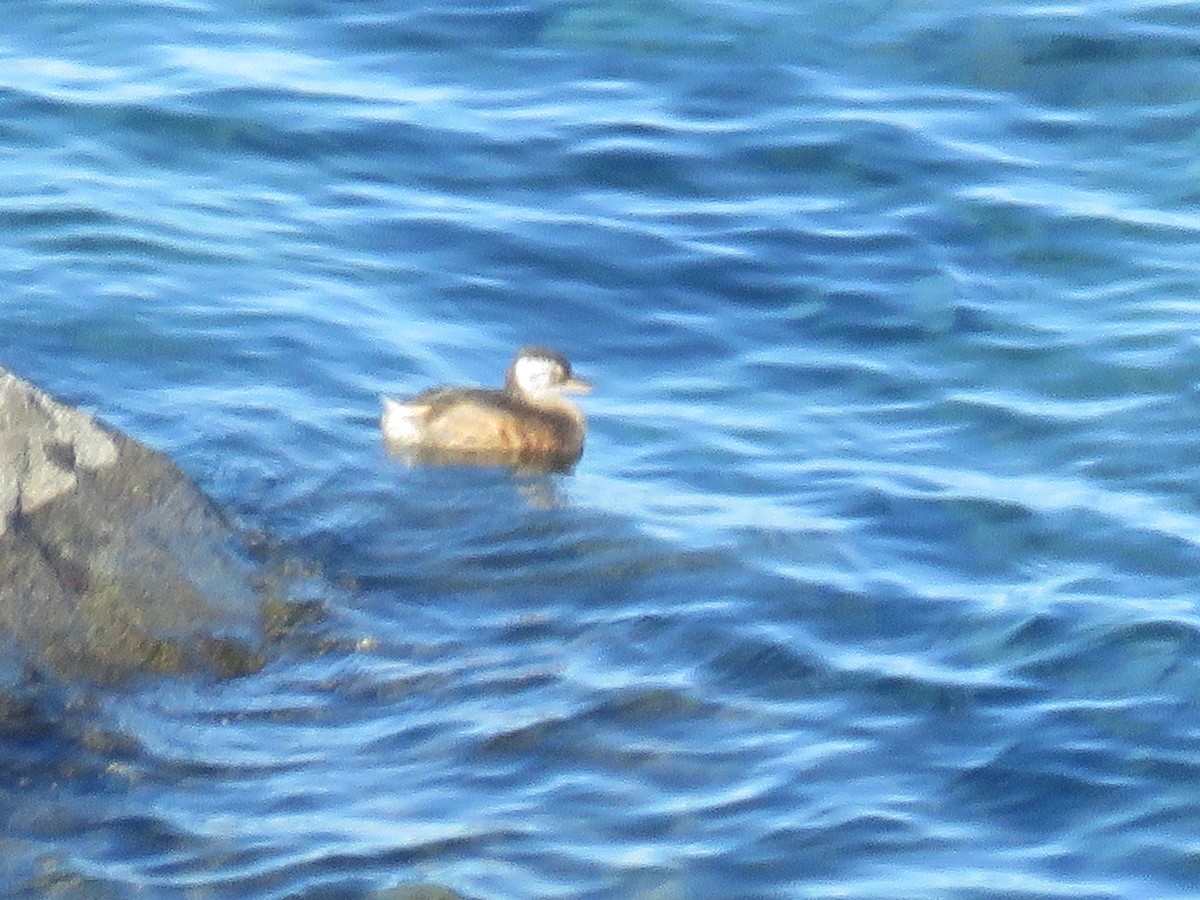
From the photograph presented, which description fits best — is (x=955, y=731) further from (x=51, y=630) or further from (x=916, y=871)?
(x=51, y=630)

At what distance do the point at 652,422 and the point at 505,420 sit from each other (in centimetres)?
70

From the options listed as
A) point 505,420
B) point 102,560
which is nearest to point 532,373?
point 505,420

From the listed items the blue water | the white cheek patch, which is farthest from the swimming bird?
the blue water

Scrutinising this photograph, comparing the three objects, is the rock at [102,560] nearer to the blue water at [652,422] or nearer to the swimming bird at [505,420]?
the blue water at [652,422]

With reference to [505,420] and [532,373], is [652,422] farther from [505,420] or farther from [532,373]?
[505,420]

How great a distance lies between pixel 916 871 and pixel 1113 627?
1.99 meters

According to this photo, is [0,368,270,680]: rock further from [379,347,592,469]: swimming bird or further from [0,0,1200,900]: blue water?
[379,347,592,469]: swimming bird

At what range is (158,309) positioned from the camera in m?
11.2

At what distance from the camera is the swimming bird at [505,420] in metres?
10.0

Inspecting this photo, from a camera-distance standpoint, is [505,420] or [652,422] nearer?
[505,420]

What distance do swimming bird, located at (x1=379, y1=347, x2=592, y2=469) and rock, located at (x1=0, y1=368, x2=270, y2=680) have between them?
1.87 metres

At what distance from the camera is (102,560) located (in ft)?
25.1

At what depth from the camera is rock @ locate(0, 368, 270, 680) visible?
24.5 feet

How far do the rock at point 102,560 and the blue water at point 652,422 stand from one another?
165 millimetres
